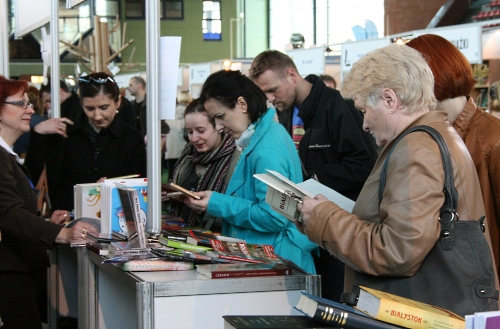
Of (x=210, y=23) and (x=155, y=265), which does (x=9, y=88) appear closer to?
(x=155, y=265)

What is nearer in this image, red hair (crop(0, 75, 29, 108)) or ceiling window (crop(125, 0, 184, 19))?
red hair (crop(0, 75, 29, 108))

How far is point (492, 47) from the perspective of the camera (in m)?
11.7

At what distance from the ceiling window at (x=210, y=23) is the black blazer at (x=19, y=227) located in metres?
24.8

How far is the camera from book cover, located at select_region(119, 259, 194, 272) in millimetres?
2264

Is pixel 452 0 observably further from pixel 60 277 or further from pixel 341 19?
pixel 60 277

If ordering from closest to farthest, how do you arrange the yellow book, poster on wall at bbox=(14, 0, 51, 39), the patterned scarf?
1. the yellow book
2. the patterned scarf
3. poster on wall at bbox=(14, 0, 51, 39)

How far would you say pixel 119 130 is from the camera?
396 cm

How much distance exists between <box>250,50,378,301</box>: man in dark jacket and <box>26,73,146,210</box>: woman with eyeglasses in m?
0.81

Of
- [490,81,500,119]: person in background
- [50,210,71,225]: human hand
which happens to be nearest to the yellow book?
[50,210,71,225]: human hand

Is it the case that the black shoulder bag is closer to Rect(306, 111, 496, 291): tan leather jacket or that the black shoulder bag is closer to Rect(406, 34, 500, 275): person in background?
Rect(306, 111, 496, 291): tan leather jacket

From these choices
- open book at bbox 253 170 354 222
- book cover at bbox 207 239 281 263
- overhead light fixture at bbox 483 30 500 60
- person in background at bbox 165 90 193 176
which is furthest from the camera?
overhead light fixture at bbox 483 30 500 60

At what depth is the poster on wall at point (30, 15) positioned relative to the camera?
4309mm

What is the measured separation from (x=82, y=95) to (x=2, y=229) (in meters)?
1.30

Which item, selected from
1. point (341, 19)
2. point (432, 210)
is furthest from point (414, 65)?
point (341, 19)
